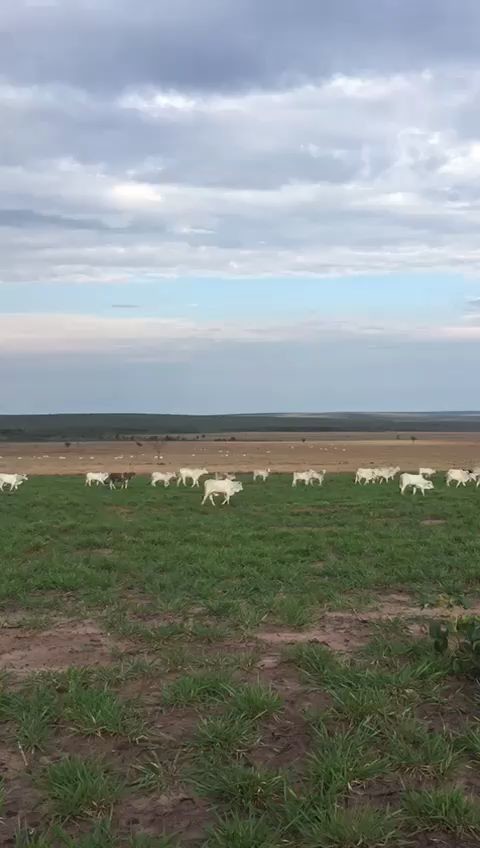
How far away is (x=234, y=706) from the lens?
5.63m

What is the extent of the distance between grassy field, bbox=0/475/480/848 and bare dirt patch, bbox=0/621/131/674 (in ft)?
0.11

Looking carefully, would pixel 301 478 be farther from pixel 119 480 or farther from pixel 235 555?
pixel 235 555

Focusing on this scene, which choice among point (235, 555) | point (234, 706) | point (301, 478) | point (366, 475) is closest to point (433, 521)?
point (235, 555)

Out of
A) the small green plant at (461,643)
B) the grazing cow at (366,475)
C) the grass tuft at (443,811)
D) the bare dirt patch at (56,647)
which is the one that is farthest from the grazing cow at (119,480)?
the grass tuft at (443,811)

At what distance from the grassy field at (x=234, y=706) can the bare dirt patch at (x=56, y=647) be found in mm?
33

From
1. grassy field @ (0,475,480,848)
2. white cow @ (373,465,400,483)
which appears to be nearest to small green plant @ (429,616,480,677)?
grassy field @ (0,475,480,848)

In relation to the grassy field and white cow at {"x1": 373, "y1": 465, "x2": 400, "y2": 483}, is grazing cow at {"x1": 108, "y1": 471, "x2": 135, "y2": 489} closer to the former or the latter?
white cow at {"x1": 373, "y1": 465, "x2": 400, "y2": 483}

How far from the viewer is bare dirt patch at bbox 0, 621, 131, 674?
22.6ft

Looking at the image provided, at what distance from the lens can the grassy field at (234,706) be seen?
14.3 ft

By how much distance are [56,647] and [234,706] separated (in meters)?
2.58

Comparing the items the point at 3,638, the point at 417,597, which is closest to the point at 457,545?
the point at 417,597

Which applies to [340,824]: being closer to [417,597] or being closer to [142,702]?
[142,702]

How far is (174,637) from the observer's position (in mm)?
7586

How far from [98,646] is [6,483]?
886 inches
